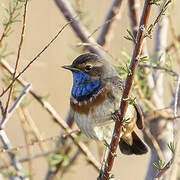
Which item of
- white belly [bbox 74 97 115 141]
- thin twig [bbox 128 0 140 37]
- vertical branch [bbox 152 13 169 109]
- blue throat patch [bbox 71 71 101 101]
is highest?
thin twig [bbox 128 0 140 37]

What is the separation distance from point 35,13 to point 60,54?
70 cm

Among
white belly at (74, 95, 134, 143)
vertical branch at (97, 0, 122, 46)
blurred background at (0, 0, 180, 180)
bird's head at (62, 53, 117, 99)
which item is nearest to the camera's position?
white belly at (74, 95, 134, 143)

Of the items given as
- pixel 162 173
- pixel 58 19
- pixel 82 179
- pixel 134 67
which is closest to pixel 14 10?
pixel 134 67

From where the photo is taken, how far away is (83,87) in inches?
155

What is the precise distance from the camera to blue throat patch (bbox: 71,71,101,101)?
383 centimetres

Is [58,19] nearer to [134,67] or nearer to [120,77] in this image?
[120,77]

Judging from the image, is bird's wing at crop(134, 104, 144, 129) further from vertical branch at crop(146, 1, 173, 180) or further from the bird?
vertical branch at crop(146, 1, 173, 180)

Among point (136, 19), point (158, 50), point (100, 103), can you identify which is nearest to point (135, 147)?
point (100, 103)

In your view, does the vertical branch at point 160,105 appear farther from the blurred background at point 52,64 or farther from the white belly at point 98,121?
the blurred background at point 52,64

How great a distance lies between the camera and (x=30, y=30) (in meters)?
7.34

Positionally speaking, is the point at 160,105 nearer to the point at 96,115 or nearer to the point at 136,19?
the point at 136,19

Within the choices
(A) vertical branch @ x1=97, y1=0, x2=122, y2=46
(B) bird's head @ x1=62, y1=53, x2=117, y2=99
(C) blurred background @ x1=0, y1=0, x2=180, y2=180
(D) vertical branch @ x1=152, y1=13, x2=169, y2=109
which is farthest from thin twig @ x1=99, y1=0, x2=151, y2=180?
(C) blurred background @ x1=0, y1=0, x2=180, y2=180

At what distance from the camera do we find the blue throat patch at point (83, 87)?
3.83m

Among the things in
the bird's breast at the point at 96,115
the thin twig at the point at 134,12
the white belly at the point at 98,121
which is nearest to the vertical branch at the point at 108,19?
the thin twig at the point at 134,12
